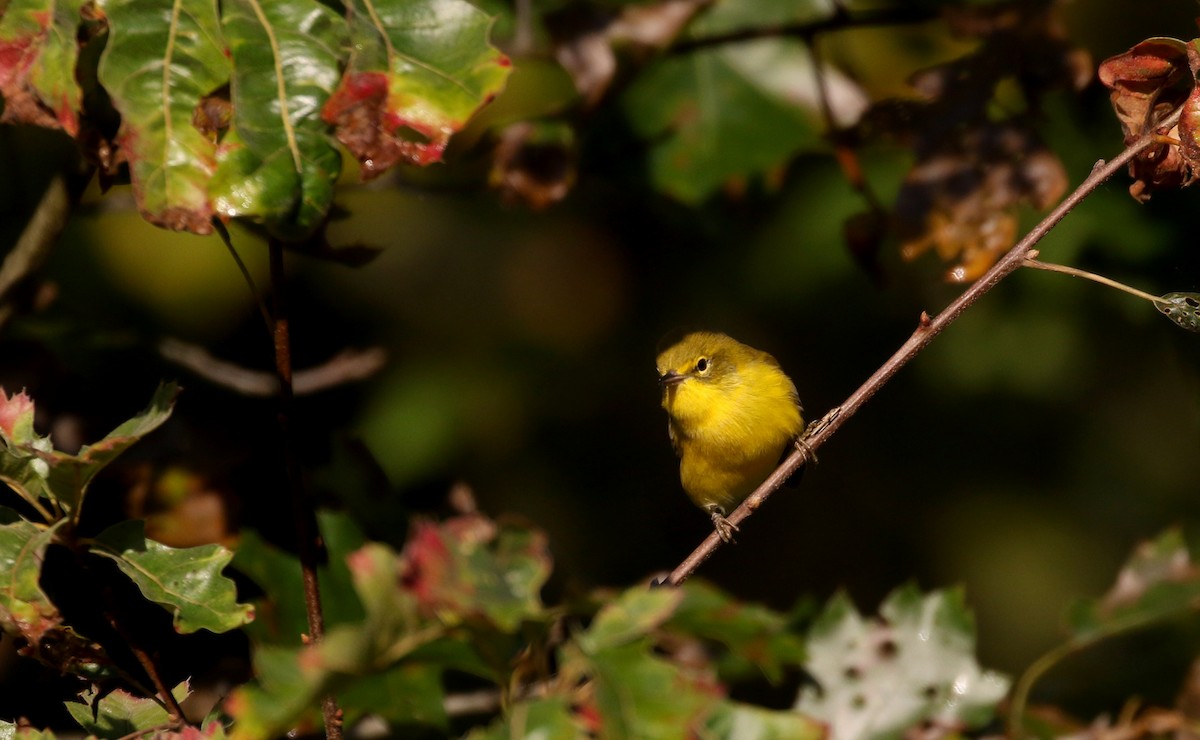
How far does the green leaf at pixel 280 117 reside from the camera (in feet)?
5.33

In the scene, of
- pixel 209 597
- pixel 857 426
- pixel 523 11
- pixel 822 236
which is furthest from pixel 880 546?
pixel 209 597

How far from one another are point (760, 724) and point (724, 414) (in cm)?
207

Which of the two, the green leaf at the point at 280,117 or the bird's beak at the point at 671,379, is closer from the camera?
the green leaf at the point at 280,117

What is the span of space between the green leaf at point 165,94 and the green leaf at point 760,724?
932mm

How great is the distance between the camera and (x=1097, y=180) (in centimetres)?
156

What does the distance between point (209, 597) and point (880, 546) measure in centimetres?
371

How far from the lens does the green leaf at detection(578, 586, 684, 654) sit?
1159mm

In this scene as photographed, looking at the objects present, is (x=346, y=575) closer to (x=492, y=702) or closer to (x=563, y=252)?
(x=492, y=702)

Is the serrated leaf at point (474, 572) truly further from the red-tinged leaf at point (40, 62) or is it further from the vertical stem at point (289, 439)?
the red-tinged leaf at point (40, 62)

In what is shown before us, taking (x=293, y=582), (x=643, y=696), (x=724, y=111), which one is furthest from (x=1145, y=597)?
(x=724, y=111)

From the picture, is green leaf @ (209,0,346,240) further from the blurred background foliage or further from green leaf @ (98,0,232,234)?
the blurred background foliage

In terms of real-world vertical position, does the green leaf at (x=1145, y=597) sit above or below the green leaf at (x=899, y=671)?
above

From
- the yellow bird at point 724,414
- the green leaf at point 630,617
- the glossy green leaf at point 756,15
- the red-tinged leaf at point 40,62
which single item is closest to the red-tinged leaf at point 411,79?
the red-tinged leaf at point 40,62

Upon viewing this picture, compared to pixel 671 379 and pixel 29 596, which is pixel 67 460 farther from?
pixel 671 379
